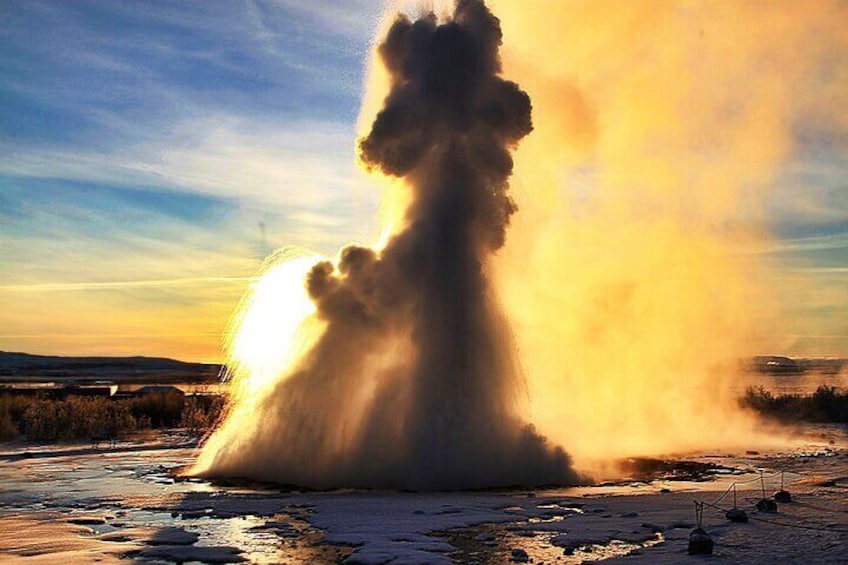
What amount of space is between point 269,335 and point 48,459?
28.5 feet

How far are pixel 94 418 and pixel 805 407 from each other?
41.8 metres

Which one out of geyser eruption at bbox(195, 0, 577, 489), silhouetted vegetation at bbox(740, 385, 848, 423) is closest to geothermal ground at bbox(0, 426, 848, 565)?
geyser eruption at bbox(195, 0, 577, 489)

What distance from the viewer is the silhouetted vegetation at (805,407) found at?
51.2 meters

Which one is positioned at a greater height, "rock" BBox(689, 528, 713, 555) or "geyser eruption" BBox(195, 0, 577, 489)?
"geyser eruption" BBox(195, 0, 577, 489)

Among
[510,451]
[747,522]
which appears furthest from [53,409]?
[747,522]

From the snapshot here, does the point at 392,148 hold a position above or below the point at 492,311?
above

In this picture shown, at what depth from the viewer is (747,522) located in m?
16.2

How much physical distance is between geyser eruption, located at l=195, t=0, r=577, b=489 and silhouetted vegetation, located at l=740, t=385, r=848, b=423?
3156cm

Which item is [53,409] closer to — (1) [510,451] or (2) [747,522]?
(1) [510,451]

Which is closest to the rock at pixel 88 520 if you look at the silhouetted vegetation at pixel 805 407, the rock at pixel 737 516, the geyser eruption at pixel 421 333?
the geyser eruption at pixel 421 333

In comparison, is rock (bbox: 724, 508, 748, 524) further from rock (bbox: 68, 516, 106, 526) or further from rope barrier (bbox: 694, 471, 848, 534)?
rock (bbox: 68, 516, 106, 526)

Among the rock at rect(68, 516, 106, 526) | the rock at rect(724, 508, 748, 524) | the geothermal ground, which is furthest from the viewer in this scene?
the rock at rect(68, 516, 106, 526)

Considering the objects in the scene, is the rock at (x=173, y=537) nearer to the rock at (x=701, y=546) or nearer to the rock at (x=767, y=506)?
the rock at (x=701, y=546)

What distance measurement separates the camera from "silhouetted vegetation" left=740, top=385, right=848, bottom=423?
168ft
